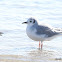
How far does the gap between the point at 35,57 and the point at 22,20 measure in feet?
14.1

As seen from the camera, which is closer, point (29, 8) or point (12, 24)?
point (12, 24)

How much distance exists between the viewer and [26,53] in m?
8.34

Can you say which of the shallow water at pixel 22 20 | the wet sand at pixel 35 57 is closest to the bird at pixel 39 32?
the shallow water at pixel 22 20

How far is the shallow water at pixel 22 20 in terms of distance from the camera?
898cm

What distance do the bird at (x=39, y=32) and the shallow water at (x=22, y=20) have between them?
0.24m

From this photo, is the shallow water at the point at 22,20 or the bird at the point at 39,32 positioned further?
the bird at the point at 39,32

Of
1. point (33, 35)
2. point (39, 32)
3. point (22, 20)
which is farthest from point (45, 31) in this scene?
point (22, 20)

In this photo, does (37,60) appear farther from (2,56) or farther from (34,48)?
(34,48)

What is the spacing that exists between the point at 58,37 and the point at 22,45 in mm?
1397

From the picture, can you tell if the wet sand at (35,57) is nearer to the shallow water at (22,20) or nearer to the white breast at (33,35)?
the shallow water at (22,20)

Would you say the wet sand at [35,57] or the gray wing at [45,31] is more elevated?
the gray wing at [45,31]

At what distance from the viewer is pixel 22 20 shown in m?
11.9

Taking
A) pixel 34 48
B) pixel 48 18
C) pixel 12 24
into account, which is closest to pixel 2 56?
pixel 34 48

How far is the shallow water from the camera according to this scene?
8.98 m
